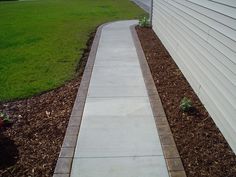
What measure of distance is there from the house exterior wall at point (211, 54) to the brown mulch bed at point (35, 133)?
7.68 feet

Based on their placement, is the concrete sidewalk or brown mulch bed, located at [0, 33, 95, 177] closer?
the concrete sidewalk

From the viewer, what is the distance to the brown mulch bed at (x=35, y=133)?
3.98 metres

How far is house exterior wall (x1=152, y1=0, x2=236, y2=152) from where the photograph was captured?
4.25m

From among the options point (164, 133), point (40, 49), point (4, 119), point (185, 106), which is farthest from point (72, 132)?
point (40, 49)

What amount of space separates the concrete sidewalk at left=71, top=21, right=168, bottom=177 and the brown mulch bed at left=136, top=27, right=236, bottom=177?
34 centimetres

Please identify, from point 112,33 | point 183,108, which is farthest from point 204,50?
point 112,33

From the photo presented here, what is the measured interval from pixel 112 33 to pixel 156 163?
28.9 ft

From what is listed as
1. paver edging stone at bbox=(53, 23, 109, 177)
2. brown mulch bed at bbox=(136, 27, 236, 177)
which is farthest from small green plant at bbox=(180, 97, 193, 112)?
paver edging stone at bbox=(53, 23, 109, 177)

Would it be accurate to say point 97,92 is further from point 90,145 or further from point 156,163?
point 156,163

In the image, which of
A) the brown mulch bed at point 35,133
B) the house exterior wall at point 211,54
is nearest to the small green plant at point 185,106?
the house exterior wall at point 211,54

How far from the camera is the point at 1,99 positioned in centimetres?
607

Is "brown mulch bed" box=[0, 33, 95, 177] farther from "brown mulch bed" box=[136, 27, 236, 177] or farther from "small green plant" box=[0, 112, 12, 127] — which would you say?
"brown mulch bed" box=[136, 27, 236, 177]

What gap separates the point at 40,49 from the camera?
9984mm

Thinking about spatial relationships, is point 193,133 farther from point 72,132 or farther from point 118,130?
point 72,132
